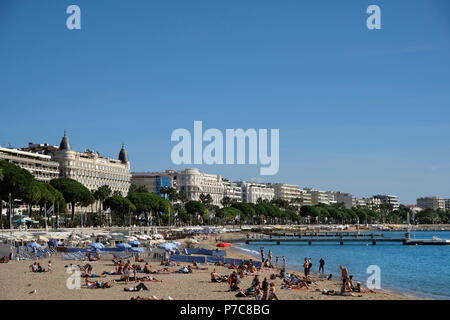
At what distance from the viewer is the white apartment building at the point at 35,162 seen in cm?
10391

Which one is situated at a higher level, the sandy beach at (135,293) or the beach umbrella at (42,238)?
the beach umbrella at (42,238)

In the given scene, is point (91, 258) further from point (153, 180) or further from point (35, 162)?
point (153, 180)

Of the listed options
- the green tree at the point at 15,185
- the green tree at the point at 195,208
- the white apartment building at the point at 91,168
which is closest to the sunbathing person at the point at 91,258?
the green tree at the point at 15,185

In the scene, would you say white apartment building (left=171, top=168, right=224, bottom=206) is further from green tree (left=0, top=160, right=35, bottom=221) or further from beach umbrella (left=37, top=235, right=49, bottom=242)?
beach umbrella (left=37, top=235, right=49, bottom=242)

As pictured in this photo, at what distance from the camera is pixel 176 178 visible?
180 m

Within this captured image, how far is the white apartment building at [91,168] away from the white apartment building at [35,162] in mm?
3175

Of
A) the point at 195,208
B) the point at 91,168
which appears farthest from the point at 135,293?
the point at 195,208

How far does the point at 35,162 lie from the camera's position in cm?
10962

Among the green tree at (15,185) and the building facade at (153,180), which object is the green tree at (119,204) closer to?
the green tree at (15,185)

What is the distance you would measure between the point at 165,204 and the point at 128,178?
33598 millimetres

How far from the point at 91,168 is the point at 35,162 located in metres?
20.2

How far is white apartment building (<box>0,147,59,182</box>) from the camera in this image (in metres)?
104
